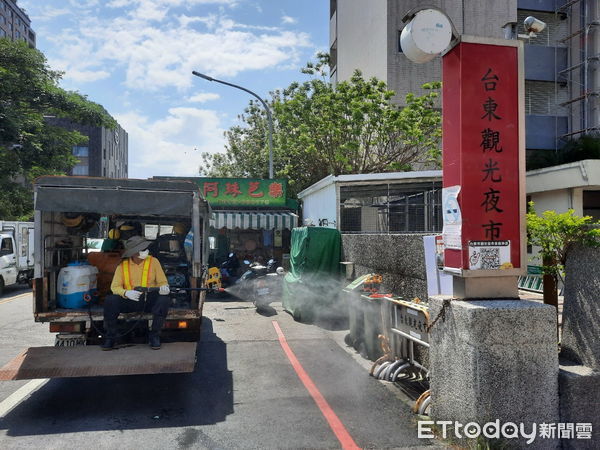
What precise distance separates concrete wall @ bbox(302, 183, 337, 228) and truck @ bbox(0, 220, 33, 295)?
10.2 m

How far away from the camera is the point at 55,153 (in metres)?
24.4

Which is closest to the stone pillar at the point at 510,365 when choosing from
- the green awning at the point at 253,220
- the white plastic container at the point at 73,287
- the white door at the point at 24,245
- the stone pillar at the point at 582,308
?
the stone pillar at the point at 582,308

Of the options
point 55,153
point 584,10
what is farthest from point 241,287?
point 584,10

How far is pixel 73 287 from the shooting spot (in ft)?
21.6

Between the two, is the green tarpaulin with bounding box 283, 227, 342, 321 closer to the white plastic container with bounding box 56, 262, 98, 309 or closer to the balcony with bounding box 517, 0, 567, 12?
the white plastic container with bounding box 56, 262, 98, 309

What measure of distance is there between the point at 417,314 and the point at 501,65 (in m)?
2.95

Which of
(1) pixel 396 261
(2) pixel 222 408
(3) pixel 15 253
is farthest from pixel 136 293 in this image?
(3) pixel 15 253

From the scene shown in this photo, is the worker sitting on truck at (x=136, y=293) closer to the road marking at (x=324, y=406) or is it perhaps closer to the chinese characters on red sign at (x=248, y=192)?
the road marking at (x=324, y=406)

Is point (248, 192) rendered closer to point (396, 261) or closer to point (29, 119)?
point (29, 119)

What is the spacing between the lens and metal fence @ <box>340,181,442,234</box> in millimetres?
15219

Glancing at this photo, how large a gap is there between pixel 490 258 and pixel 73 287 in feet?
18.1

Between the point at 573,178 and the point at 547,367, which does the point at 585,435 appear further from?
the point at 573,178

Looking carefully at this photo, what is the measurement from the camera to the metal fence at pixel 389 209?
49.9 feet

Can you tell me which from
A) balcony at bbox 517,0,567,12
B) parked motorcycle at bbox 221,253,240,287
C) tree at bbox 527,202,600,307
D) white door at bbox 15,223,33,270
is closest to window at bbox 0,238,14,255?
white door at bbox 15,223,33,270
